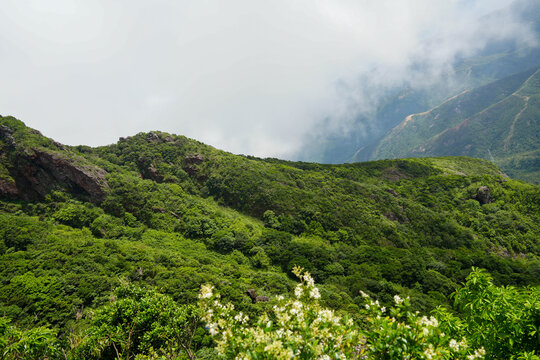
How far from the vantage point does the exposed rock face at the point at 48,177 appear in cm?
5538

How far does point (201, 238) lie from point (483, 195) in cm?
9916

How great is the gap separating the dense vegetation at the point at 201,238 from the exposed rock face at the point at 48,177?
0.93 ft

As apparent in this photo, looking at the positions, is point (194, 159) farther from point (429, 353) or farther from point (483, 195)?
point (483, 195)

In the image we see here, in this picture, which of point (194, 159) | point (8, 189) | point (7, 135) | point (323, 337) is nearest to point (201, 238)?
point (194, 159)

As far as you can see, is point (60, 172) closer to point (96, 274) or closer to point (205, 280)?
point (96, 274)

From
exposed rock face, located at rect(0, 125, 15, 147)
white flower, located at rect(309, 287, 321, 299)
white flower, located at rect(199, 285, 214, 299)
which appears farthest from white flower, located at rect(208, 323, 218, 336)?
exposed rock face, located at rect(0, 125, 15, 147)

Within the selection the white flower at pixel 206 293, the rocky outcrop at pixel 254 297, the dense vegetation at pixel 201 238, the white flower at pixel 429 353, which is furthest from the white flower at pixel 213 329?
the rocky outcrop at pixel 254 297

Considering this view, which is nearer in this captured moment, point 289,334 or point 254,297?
point 289,334

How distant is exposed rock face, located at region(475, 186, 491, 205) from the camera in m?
86.9

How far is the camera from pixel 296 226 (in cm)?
6812

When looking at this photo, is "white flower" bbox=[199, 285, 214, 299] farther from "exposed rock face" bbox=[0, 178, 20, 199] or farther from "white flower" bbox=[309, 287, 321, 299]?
"exposed rock face" bbox=[0, 178, 20, 199]

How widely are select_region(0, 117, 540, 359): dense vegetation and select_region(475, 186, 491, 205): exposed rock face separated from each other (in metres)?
0.37

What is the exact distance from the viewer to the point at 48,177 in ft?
193

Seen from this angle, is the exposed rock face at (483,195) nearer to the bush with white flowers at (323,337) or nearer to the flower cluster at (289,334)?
the bush with white flowers at (323,337)
